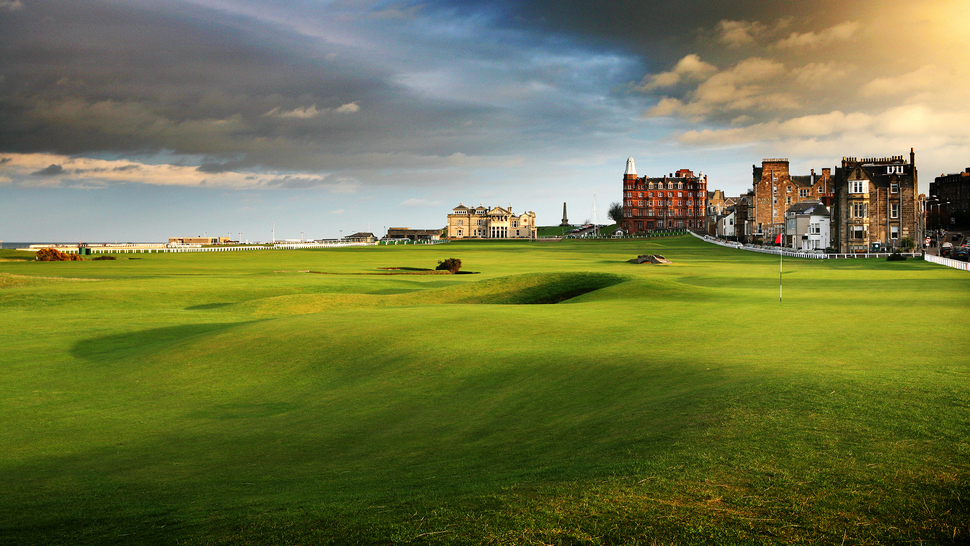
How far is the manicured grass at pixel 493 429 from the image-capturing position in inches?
312

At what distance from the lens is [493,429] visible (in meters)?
13.7

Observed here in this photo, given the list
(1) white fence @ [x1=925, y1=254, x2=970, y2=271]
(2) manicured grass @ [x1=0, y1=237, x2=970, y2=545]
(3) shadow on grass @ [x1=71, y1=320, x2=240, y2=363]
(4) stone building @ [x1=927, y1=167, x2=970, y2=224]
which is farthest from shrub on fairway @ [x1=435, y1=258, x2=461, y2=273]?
(4) stone building @ [x1=927, y1=167, x2=970, y2=224]

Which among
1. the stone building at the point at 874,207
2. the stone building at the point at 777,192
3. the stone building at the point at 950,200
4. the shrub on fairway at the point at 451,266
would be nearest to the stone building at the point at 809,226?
the stone building at the point at 874,207

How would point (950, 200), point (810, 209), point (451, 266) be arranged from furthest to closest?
point (950, 200), point (810, 209), point (451, 266)

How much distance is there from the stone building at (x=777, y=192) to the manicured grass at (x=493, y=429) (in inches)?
4960

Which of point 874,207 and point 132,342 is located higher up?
point 874,207

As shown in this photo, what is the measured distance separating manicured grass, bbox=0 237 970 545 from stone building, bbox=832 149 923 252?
85373 mm

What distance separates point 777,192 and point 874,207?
4169 cm

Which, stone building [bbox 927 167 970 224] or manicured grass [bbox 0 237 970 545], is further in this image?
stone building [bbox 927 167 970 224]

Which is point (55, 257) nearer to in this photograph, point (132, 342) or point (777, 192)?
point (132, 342)

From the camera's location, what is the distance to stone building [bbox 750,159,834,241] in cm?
14638

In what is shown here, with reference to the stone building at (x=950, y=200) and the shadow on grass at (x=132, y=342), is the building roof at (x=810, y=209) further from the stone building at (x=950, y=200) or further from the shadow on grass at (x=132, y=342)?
the shadow on grass at (x=132, y=342)

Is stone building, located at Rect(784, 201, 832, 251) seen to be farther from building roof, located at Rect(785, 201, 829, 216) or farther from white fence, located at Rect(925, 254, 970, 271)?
white fence, located at Rect(925, 254, 970, 271)

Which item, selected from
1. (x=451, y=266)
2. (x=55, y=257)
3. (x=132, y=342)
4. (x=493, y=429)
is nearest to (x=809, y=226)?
(x=451, y=266)
